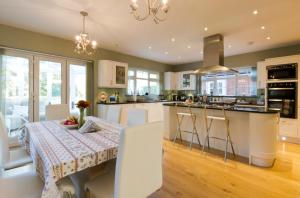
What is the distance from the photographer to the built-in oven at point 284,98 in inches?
161

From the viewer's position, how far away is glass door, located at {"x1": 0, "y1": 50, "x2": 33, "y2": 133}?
11.6 feet

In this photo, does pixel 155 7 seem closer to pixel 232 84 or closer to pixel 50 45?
pixel 50 45

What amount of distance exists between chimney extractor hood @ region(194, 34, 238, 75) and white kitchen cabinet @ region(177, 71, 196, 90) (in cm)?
268

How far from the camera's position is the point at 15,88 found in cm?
366

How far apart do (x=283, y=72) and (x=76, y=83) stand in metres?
5.49

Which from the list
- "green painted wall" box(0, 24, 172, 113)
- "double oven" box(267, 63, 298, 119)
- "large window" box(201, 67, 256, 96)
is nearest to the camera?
"green painted wall" box(0, 24, 172, 113)

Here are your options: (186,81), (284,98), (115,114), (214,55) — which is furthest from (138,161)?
(186,81)

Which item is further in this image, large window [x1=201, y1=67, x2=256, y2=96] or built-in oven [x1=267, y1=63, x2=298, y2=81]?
large window [x1=201, y1=67, x2=256, y2=96]

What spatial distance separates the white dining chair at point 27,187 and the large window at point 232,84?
5.80m

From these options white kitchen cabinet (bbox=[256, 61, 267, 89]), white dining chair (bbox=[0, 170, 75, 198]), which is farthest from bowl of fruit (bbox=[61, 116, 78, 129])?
white kitchen cabinet (bbox=[256, 61, 267, 89])

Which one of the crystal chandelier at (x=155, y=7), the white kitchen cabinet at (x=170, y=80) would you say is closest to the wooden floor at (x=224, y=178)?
the crystal chandelier at (x=155, y=7)

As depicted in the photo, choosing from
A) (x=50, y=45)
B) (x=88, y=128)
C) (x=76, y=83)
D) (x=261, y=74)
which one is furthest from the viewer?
(x=261, y=74)

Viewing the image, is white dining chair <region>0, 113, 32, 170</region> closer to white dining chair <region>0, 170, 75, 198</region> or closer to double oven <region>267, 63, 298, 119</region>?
white dining chair <region>0, 170, 75, 198</region>

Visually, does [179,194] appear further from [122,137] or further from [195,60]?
[195,60]
